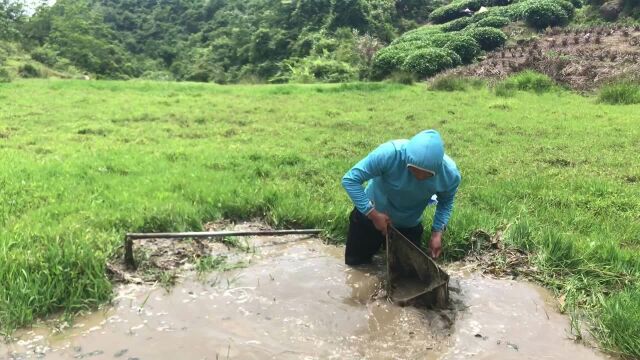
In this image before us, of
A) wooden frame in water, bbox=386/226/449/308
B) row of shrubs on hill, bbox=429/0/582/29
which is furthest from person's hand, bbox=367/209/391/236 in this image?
row of shrubs on hill, bbox=429/0/582/29

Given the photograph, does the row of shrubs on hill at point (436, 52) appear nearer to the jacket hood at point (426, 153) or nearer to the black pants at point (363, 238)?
the black pants at point (363, 238)

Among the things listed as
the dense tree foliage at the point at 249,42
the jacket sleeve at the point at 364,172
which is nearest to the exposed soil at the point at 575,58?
the dense tree foliage at the point at 249,42

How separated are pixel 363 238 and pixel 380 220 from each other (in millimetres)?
609

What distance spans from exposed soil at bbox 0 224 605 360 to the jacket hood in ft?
3.98

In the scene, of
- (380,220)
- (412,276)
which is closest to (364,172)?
(380,220)

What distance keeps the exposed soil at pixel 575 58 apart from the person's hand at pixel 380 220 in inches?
583

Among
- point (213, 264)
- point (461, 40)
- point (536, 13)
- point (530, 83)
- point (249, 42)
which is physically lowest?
point (213, 264)

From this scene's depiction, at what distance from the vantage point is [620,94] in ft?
48.8

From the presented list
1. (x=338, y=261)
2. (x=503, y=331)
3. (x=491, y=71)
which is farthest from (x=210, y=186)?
(x=491, y=71)

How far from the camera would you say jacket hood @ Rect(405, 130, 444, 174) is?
166 inches

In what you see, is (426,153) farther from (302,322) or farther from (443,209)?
(302,322)

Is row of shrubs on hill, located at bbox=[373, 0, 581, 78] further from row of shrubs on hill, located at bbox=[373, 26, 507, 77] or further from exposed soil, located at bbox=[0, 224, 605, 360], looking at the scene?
exposed soil, located at bbox=[0, 224, 605, 360]

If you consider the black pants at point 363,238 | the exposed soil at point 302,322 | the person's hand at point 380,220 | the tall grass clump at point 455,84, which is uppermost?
the tall grass clump at point 455,84

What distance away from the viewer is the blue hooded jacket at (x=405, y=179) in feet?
14.0
